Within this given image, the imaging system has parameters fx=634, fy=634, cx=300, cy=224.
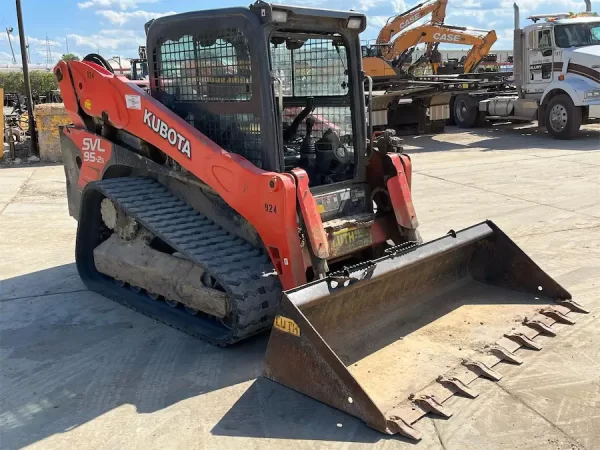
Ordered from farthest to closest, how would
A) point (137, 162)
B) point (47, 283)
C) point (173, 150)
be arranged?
point (47, 283), point (137, 162), point (173, 150)

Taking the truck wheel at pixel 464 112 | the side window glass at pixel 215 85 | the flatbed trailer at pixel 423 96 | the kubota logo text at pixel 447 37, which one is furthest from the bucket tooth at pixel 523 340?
the kubota logo text at pixel 447 37

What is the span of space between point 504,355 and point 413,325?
0.67m

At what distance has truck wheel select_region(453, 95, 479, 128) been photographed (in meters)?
18.5

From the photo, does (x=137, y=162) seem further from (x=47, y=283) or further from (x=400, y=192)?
(x=400, y=192)

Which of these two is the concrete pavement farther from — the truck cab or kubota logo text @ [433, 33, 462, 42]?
kubota logo text @ [433, 33, 462, 42]

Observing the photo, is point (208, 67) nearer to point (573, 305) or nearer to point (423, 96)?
point (573, 305)

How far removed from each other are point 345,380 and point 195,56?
282 cm

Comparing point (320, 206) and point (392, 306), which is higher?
point (320, 206)

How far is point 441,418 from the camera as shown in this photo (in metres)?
3.45

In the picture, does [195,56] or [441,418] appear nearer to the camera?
[441,418]

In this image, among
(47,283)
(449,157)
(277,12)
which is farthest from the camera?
(449,157)

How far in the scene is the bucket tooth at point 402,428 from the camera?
3268 mm

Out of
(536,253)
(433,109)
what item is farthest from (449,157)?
(536,253)

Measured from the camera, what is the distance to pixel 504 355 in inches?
159
